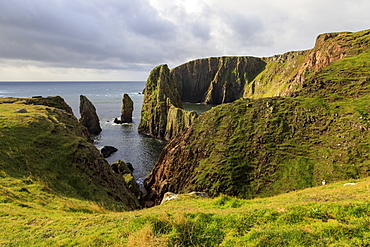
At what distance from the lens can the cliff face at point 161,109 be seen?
340 feet

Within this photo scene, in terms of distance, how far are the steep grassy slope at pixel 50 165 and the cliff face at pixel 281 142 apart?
18249 millimetres

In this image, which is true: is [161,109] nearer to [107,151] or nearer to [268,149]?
[107,151]

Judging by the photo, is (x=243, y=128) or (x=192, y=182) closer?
(x=192, y=182)

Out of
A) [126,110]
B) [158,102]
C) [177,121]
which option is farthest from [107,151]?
[126,110]

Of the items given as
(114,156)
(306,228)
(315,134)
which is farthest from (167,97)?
(306,228)

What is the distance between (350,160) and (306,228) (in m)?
35.1

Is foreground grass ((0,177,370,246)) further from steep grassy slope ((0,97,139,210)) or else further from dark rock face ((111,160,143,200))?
dark rock face ((111,160,143,200))

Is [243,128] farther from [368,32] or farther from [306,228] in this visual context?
[368,32]

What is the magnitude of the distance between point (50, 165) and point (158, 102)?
93.8 m

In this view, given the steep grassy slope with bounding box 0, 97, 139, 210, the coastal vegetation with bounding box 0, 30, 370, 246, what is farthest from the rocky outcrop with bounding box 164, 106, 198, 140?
the steep grassy slope with bounding box 0, 97, 139, 210

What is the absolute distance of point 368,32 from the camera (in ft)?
216

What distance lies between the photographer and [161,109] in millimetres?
117562

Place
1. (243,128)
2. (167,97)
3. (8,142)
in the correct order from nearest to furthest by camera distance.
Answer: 1. (8,142)
2. (243,128)
3. (167,97)

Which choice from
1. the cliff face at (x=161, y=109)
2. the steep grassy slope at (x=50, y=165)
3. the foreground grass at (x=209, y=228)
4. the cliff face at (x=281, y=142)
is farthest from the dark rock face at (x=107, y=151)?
the foreground grass at (x=209, y=228)
